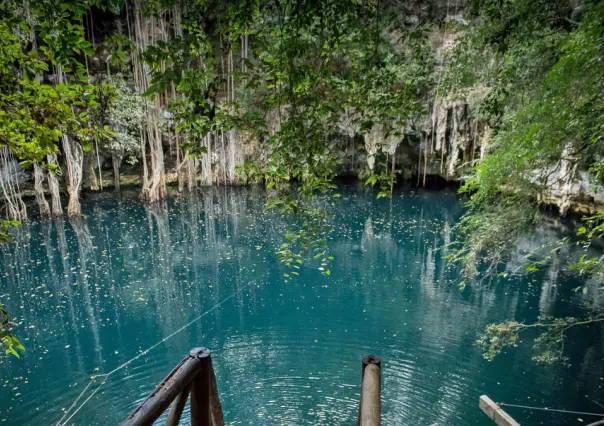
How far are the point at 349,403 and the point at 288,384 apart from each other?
88cm

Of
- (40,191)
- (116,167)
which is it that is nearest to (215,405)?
(40,191)

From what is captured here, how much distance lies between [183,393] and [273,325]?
4852mm

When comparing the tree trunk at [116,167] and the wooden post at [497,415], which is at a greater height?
the tree trunk at [116,167]

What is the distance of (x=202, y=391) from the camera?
190 cm

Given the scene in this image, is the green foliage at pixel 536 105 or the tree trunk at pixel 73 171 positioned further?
the tree trunk at pixel 73 171

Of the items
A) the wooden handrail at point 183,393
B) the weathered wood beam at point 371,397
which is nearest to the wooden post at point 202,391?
the wooden handrail at point 183,393

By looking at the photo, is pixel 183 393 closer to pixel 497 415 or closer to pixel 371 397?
pixel 371 397

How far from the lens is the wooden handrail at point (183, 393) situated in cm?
147

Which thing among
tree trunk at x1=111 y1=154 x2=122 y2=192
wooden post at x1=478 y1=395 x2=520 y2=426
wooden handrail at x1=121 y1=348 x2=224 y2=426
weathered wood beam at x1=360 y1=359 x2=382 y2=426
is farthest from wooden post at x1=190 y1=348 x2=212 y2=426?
tree trunk at x1=111 y1=154 x2=122 y2=192

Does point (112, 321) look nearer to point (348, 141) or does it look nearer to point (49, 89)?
point (49, 89)

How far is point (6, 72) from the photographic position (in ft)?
6.56

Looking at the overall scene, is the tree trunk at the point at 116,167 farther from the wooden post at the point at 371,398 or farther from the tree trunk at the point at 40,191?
the wooden post at the point at 371,398

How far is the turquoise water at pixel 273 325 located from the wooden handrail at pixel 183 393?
275 centimetres

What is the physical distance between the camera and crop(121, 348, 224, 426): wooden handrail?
1.47 m
